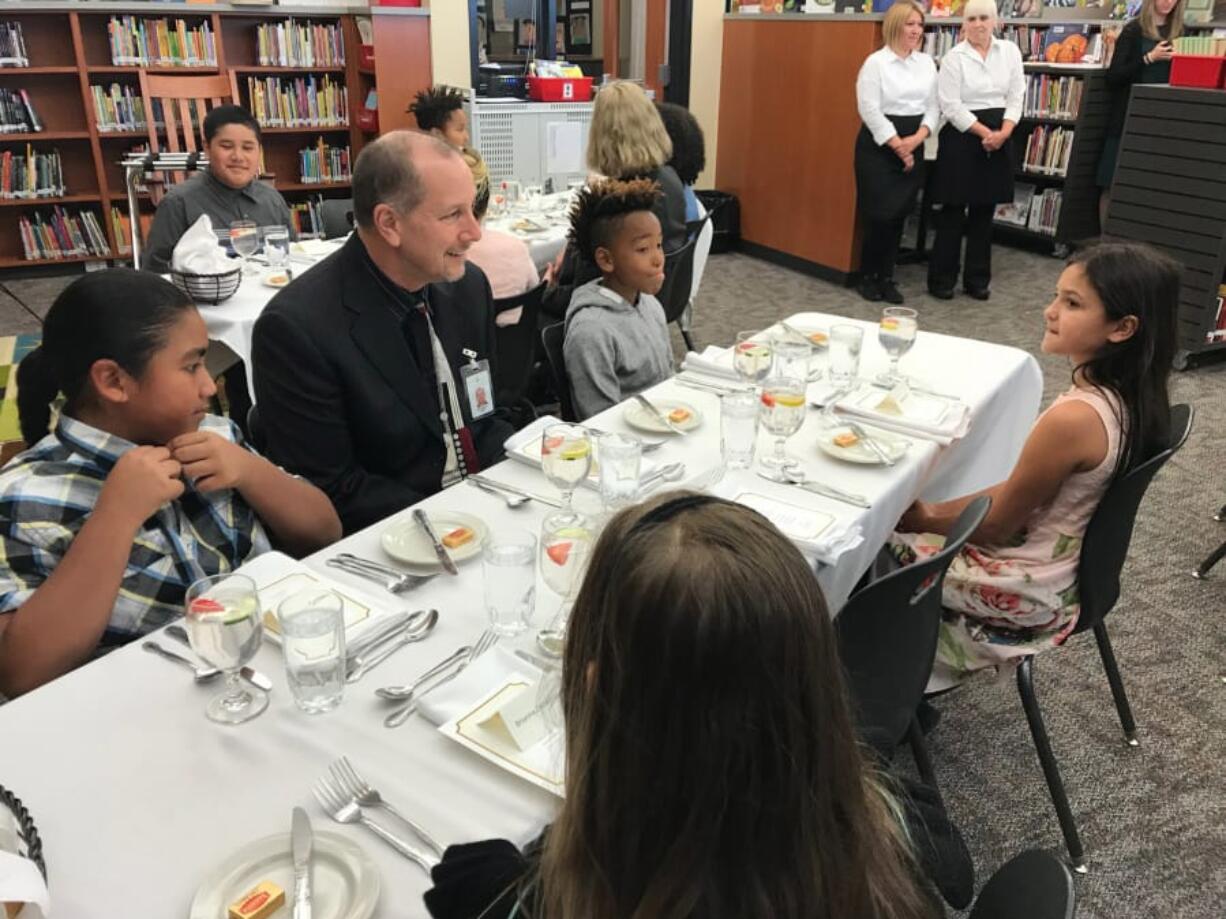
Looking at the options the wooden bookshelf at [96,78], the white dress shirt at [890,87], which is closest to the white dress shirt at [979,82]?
the white dress shirt at [890,87]

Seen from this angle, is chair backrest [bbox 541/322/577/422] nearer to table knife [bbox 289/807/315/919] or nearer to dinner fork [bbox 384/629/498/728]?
dinner fork [bbox 384/629/498/728]

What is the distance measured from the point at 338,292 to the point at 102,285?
1.84 ft

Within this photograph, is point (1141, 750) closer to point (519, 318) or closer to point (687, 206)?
point (519, 318)

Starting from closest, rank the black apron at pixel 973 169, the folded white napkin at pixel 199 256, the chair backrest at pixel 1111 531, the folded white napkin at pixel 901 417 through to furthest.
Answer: the chair backrest at pixel 1111 531
the folded white napkin at pixel 901 417
the folded white napkin at pixel 199 256
the black apron at pixel 973 169

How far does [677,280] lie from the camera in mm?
4008

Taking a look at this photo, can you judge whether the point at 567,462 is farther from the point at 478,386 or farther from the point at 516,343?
the point at 516,343

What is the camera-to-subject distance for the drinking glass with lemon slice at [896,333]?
2438mm

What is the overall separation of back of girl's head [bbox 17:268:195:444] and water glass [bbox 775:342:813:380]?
142 cm

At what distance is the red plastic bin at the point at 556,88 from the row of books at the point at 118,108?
8.40 ft

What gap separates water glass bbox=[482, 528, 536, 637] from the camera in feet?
4.45

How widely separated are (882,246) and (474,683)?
17.8 ft

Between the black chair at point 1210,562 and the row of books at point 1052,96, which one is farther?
the row of books at point 1052,96

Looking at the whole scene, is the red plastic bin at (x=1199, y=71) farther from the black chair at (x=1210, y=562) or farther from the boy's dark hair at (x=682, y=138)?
the black chair at (x=1210, y=562)

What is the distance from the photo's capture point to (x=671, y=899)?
0.77 meters
